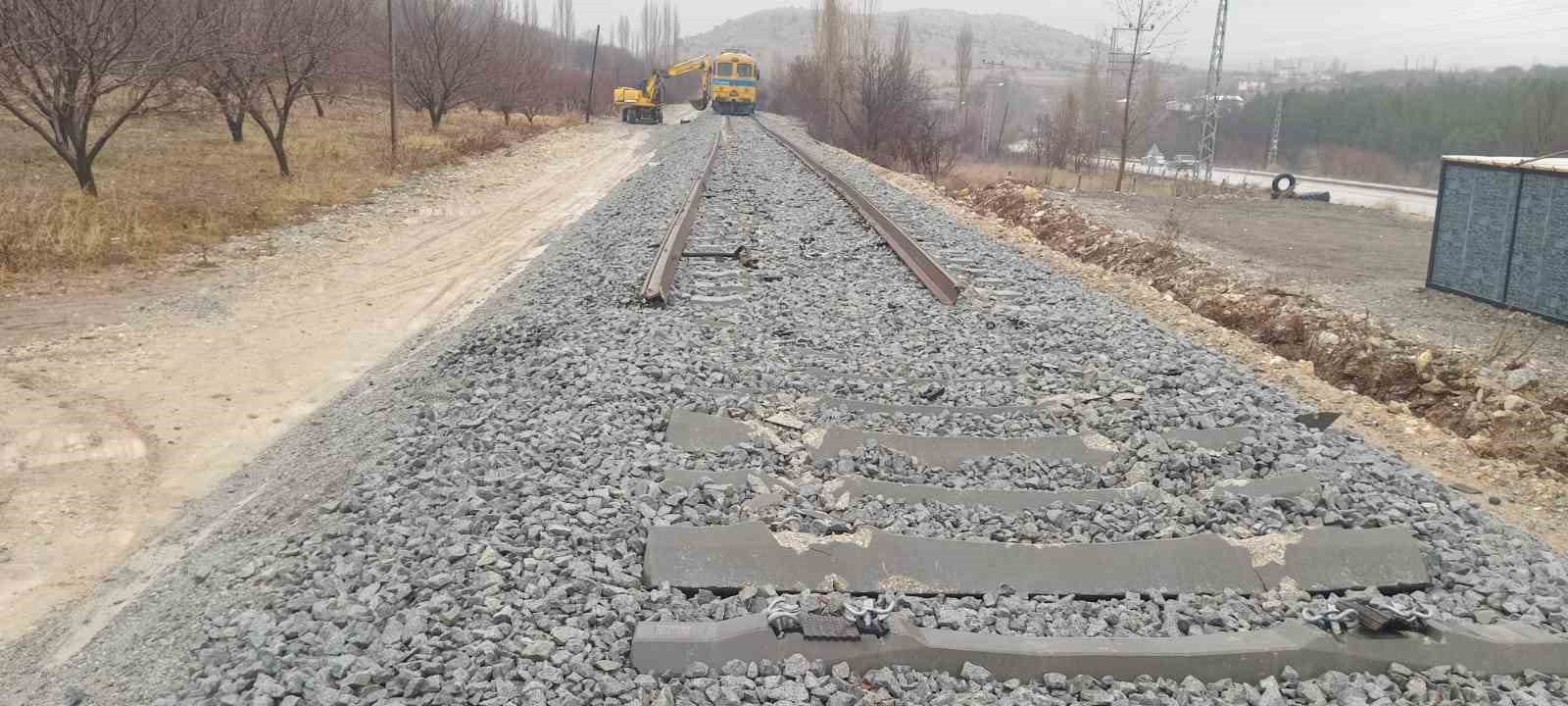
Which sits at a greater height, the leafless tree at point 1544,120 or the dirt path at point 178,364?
the leafless tree at point 1544,120

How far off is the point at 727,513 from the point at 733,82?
5692 centimetres

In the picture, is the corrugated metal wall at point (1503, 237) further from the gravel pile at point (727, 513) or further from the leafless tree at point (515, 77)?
the leafless tree at point (515, 77)

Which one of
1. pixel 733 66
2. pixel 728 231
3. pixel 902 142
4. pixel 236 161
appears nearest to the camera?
pixel 728 231

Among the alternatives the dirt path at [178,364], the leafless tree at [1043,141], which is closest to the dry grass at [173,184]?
the dirt path at [178,364]

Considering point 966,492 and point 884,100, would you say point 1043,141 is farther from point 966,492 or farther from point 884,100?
point 966,492

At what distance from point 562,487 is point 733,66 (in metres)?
57.1

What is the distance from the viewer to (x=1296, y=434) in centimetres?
551

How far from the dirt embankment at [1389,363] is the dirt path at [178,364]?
307 inches

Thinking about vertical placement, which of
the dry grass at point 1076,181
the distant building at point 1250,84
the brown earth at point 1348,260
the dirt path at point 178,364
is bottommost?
the dirt path at point 178,364

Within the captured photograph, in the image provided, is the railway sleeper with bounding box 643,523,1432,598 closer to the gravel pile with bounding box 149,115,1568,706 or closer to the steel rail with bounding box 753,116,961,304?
the gravel pile with bounding box 149,115,1568,706

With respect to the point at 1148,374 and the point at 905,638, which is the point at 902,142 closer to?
the point at 1148,374

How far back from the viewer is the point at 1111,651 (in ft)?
11.4

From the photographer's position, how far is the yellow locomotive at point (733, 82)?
5894cm

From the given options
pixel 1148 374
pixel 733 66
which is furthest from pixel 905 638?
pixel 733 66
